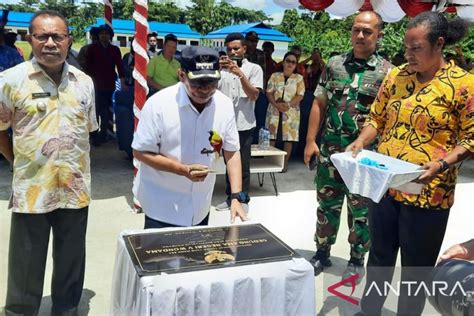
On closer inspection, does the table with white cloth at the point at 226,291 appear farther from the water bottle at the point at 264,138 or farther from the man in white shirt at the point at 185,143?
the water bottle at the point at 264,138

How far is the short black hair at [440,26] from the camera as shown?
7.44ft

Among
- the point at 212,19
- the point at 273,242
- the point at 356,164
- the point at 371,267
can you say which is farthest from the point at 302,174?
the point at 212,19

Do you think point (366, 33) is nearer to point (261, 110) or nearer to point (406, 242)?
point (406, 242)

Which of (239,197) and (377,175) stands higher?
(377,175)

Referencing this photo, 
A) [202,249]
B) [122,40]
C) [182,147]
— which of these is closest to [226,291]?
[202,249]

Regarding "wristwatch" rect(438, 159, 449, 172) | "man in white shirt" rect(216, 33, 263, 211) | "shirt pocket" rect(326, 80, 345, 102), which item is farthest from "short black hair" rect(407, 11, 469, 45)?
"man in white shirt" rect(216, 33, 263, 211)

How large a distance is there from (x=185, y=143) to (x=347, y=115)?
4.68ft

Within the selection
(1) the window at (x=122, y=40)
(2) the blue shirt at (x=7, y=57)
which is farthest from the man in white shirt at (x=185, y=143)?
(1) the window at (x=122, y=40)

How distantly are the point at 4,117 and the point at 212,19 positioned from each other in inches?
2264

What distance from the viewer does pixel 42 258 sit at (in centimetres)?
A: 255

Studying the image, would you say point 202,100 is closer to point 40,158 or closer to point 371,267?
point 40,158

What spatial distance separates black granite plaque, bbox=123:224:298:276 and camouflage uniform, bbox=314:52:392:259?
4.72ft

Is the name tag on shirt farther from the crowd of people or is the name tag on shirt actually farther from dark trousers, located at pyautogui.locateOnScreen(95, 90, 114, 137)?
dark trousers, located at pyautogui.locateOnScreen(95, 90, 114, 137)

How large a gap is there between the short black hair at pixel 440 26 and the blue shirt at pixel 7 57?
17.5 ft
